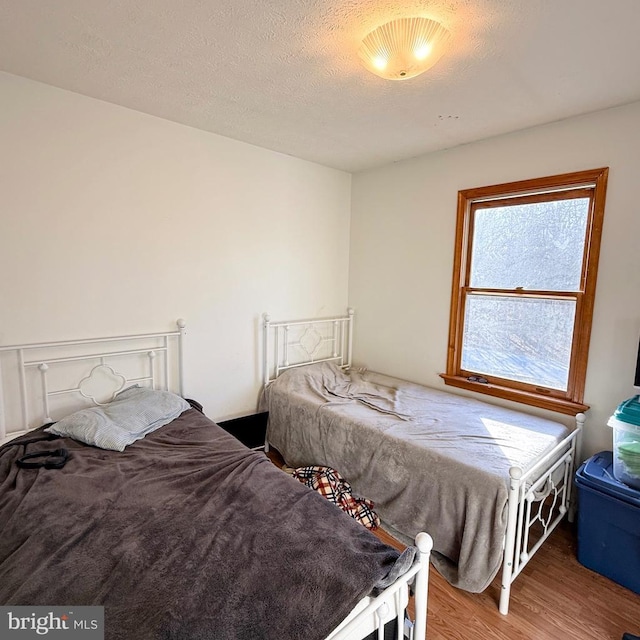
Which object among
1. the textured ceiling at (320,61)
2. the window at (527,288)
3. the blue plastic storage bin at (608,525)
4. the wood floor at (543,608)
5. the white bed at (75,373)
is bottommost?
the wood floor at (543,608)

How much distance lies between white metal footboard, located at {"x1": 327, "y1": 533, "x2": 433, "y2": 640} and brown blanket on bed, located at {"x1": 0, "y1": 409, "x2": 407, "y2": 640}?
43 millimetres

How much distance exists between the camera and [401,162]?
308cm

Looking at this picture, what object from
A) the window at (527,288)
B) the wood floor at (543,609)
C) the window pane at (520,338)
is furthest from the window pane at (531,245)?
the wood floor at (543,609)

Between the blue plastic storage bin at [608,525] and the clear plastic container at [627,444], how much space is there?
45mm

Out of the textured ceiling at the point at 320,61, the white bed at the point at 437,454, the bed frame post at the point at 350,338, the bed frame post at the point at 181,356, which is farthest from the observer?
the bed frame post at the point at 350,338

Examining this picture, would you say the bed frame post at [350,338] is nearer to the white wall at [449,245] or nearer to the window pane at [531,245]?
the white wall at [449,245]

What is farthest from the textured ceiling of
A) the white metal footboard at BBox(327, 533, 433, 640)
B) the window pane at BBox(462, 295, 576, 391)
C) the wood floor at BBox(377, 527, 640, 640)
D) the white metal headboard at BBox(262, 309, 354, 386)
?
the wood floor at BBox(377, 527, 640, 640)

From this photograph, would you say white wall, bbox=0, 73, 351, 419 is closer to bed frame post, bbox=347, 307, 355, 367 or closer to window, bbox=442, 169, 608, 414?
bed frame post, bbox=347, 307, 355, 367

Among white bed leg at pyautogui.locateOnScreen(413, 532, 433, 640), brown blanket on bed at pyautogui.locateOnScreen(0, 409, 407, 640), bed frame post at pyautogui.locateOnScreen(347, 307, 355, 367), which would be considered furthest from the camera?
bed frame post at pyautogui.locateOnScreen(347, 307, 355, 367)

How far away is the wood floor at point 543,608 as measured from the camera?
1559 millimetres

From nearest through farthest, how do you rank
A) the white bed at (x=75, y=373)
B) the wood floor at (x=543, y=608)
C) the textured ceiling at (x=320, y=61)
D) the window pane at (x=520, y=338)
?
the textured ceiling at (x=320, y=61), the wood floor at (x=543, y=608), the white bed at (x=75, y=373), the window pane at (x=520, y=338)

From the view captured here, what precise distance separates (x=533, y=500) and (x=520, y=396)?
872mm

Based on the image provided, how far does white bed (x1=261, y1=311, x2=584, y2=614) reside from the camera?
5.48 feet

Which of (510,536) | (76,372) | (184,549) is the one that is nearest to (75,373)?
(76,372)
